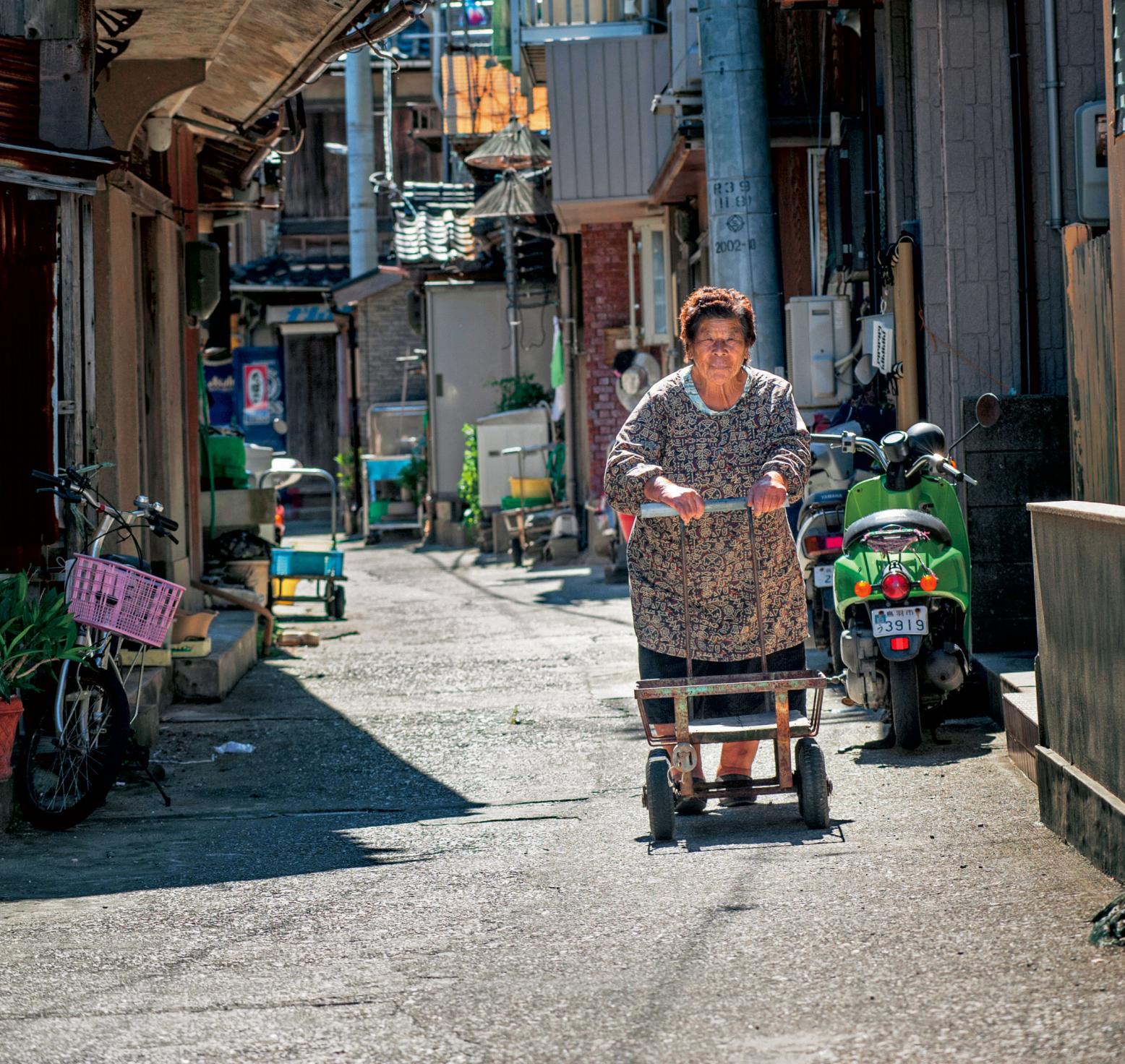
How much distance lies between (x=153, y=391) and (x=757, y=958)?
8123mm

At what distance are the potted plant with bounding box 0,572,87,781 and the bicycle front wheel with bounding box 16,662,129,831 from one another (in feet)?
0.30

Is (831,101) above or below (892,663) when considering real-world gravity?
above

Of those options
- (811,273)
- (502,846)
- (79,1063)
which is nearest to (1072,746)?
(502,846)

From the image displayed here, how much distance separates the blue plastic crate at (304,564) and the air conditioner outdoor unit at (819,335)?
493cm

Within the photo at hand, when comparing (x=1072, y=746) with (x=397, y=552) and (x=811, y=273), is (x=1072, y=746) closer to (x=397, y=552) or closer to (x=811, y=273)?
(x=811, y=273)

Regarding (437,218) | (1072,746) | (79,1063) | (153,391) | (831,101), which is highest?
(437,218)

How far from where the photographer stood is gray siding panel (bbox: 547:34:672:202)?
1722cm

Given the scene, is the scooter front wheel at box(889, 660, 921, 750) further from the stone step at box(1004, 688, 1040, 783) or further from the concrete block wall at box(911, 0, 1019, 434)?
the concrete block wall at box(911, 0, 1019, 434)

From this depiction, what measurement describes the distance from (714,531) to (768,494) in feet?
1.40

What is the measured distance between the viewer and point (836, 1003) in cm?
389

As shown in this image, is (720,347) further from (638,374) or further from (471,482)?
(471,482)

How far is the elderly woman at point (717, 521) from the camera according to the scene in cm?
606

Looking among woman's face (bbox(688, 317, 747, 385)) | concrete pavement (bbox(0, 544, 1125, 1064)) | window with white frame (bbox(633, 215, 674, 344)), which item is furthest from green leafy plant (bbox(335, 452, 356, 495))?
woman's face (bbox(688, 317, 747, 385))

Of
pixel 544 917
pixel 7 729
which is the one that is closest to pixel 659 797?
pixel 544 917
